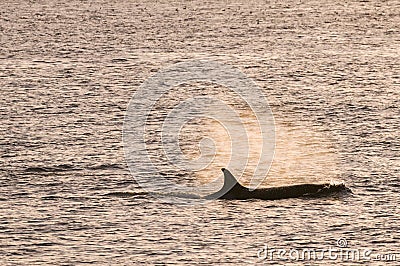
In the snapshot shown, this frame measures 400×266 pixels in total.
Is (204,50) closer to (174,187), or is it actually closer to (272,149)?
(272,149)

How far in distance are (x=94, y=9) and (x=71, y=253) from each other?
2253 cm

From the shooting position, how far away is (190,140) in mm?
16609

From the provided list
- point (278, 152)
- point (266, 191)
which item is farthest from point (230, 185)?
point (278, 152)

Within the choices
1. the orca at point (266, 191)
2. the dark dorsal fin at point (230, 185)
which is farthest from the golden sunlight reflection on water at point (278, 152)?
the dark dorsal fin at point (230, 185)

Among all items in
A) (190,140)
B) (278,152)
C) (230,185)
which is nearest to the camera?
(230,185)

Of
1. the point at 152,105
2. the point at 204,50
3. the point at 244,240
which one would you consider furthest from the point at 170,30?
the point at 244,240

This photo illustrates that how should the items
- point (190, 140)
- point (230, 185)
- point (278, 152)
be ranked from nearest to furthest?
point (230, 185) < point (278, 152) < point (190, 140)

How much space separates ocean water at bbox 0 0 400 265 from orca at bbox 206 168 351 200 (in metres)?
0.20

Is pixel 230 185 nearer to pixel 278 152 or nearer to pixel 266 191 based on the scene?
pixel 266 191

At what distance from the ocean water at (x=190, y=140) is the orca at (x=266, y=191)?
20 cm

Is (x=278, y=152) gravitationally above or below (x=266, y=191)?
above

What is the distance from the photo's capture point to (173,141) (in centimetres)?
1650

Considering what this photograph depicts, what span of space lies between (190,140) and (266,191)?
3.03 meters

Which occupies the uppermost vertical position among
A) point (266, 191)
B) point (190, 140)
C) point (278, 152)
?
point (190, 140)
